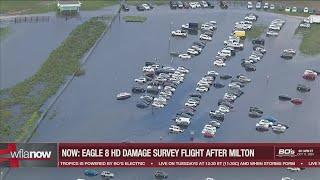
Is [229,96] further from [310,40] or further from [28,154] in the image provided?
[28,154]

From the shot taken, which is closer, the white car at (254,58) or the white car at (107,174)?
the white car at (107,174)

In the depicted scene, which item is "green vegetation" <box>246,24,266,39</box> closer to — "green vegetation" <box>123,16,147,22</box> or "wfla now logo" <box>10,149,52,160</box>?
"green vegetation" <box>123,16,147,22</box>

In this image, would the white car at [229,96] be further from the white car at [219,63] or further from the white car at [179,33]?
Answer: the white car at [179,33]

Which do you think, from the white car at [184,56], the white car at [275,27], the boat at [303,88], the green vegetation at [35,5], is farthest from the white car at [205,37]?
the green vegetation at [35,5]

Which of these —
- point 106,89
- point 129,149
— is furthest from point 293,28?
point 129,149

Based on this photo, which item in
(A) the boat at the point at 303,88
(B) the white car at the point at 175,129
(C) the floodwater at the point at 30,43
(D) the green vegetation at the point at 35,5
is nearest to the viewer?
(B) the white car at the point at 175,129

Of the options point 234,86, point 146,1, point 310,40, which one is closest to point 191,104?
point 234,86

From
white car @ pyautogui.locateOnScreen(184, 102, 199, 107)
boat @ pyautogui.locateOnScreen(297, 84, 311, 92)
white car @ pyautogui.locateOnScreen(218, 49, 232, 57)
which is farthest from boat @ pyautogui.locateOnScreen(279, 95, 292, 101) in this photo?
white car @ pyautogui.locateOnScreen(218, 49, 232, 57)
